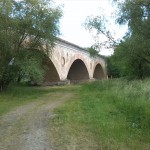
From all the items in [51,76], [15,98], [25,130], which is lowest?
[25,130]

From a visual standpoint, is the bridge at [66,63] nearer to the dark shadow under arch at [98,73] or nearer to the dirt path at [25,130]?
the dark shadow under arch at [98,73]

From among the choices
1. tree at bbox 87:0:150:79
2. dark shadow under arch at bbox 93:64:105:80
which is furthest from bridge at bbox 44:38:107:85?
dark shadow under arch at bbox 93:64:105:80

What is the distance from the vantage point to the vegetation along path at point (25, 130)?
21.2ft

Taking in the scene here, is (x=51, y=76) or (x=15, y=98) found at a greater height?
(x=51, y=76)

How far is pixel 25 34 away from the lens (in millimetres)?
18953

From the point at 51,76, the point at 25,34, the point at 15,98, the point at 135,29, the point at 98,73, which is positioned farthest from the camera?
the point at 98,73

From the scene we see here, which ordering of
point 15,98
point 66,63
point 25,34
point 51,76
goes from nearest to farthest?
point 15,98 < point 25,34 < point 51,76 < point 66,63

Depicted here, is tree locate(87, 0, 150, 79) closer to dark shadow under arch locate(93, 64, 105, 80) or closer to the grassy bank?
the grassy bank

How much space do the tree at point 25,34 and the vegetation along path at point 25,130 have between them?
24.3ft

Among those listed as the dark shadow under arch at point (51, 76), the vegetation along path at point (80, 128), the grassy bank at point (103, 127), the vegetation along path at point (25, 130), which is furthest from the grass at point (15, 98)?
the dark shadow under arch at point (51, 76)

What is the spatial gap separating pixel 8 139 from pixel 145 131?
303 centimetres

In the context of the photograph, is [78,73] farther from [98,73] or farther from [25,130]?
[25,130]

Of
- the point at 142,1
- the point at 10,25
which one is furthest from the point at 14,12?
the point at 142,1

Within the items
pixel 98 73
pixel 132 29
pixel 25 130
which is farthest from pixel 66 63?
pixel 25 130
